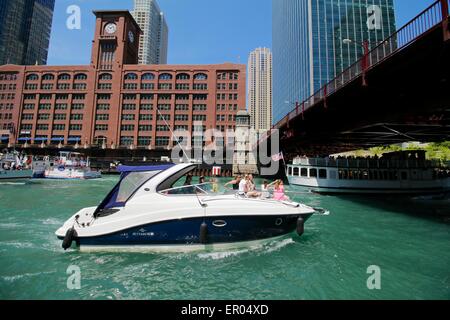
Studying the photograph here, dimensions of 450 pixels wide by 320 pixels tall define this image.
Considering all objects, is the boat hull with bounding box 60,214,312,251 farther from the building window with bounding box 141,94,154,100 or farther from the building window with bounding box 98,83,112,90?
the building window with bounding box 98,83,112,90

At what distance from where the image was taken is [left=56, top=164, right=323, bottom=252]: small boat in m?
7.45

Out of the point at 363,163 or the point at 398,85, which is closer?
the point at 398,85

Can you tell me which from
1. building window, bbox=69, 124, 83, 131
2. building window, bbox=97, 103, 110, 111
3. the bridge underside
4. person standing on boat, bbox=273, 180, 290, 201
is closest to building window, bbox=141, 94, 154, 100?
building window, bbox=97, 103, 110, 111

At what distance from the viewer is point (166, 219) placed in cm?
743

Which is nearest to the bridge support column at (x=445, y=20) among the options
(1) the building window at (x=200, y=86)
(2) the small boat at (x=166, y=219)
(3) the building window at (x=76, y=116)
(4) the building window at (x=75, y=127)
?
(2) the small boat at (x=166, y=219)

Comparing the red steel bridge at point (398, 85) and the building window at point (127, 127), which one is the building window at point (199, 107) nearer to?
the building window at point (127, 127)

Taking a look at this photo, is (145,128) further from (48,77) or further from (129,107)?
(48,77)

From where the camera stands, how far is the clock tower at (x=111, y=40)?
80.9 meters

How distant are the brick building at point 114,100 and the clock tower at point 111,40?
0.33 m

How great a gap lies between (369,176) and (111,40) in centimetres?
9002

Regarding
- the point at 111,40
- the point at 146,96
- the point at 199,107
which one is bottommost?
the point at 199,107

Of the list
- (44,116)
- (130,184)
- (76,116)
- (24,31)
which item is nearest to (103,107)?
(76,116)

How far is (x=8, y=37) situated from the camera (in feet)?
404
